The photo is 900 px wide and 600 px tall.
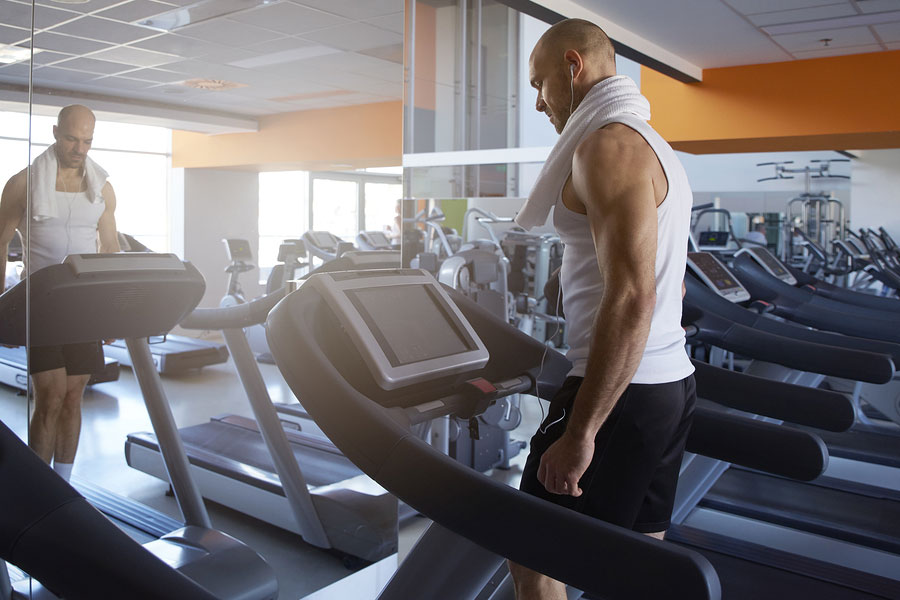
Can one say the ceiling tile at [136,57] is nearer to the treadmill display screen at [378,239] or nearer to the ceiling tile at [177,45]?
the ceiling tile at [177,45]

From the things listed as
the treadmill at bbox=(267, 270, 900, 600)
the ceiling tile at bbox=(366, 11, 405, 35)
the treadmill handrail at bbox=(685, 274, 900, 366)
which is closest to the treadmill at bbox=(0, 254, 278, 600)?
the treadmill at bbox=(267, 270, 900, 600)

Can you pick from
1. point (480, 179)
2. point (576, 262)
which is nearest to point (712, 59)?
point (480, 179)

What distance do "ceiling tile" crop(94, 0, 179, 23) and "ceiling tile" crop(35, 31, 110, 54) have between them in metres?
0.07

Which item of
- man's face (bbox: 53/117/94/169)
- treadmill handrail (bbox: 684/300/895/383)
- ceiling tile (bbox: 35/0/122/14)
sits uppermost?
ceiling tile (bbox: 35/0/122/14)

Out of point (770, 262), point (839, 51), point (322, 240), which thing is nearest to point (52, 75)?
point (322, 240)

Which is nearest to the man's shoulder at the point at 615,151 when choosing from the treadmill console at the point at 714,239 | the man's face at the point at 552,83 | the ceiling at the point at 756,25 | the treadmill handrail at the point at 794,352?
the man's face at the point at 552,83

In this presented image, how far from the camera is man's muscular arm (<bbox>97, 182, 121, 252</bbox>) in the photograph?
1719 millimetres

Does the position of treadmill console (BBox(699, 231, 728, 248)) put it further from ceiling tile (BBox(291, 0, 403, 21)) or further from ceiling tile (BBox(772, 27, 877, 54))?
Answer: ceiling tile (BBox(291, 0, 403, 21))

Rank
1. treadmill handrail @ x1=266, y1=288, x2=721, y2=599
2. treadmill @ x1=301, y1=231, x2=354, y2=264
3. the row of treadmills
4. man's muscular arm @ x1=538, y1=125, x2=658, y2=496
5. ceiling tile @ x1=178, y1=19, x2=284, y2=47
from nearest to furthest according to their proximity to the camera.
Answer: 1. treadmill handrail @ x1=266, y1=288, x2=721, y2=599
2. the row of treadmills
3. man's muscular arm @ x1=538, y1=125, x2=658, y2=496
4. ceiling tile @ x1=178, y1=19, x2=284, y2=47
5. treadmill @ x1=301, y1=231, x2=354, y2=264

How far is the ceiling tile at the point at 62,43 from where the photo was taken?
5.35ft

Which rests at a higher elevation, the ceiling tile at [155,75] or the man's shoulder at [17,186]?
the ceiling tile at [155,75]

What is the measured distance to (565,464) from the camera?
1.34 meters

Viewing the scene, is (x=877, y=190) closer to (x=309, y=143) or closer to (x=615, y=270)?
(x=309, y=143)

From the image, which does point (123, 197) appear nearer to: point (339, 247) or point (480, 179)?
point (339, 247)
